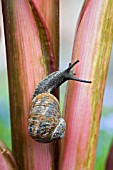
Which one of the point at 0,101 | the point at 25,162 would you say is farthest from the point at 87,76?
the point at 0,101

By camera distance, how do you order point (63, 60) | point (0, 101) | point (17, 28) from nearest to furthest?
point (17, 28) < point (0, 101) < point (63, 60)

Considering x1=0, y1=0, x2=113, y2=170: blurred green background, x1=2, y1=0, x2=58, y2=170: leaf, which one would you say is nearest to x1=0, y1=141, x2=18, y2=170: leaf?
x1=2, y1=0, x2=58, y2=170: leaf

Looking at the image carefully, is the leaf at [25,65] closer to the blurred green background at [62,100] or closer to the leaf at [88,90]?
the leaf at [88,90]

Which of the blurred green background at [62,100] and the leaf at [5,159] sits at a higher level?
the leaf at [5,159]

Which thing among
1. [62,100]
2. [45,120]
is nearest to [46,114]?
[45,120]

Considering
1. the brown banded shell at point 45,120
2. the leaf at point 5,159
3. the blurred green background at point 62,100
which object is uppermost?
the brown banded shell at point 45,120

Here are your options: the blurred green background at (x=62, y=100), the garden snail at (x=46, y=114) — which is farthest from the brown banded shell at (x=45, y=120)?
the blurred green background at (x=62, y=100)

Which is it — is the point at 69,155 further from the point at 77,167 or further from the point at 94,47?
the point at 94,47

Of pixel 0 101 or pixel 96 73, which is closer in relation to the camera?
pixel 96 73

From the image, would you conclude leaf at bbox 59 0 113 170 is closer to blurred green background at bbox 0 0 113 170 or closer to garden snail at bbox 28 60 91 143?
garden snail at bbox 28 60 91 143
